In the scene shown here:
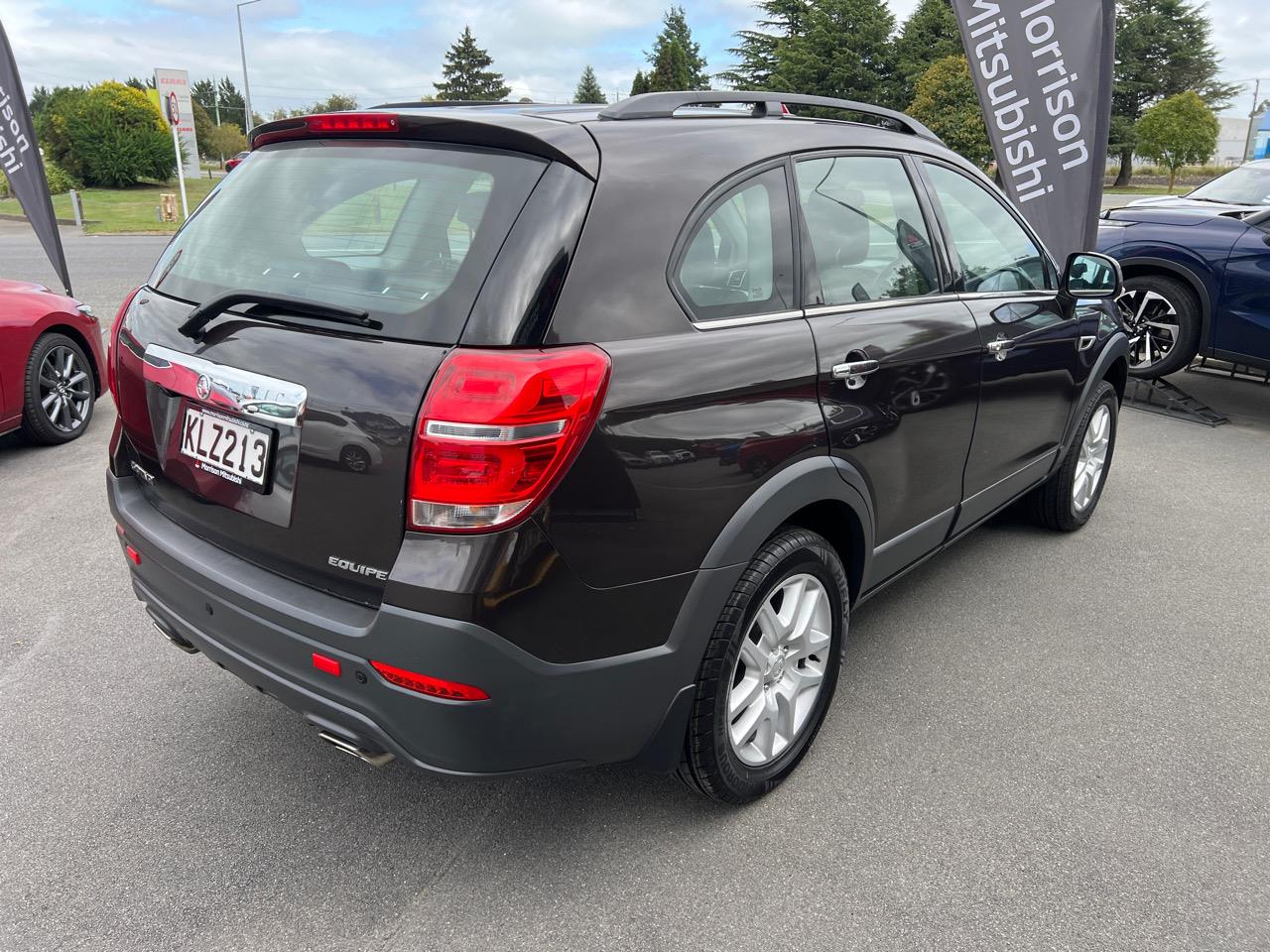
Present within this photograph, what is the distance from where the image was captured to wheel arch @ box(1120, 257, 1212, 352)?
654cm

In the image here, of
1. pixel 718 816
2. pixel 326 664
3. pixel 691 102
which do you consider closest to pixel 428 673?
pixel 326 664

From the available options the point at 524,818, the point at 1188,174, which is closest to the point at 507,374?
the point at 524,818

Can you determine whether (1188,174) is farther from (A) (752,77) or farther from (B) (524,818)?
(B) (524,818)

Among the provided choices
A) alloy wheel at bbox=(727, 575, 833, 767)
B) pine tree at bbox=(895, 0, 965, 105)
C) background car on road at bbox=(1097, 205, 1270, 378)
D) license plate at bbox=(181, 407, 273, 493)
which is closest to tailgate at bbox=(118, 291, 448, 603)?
license plate at bbox=(181, 407, 273, 493)

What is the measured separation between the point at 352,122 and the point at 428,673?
1372 millimetres

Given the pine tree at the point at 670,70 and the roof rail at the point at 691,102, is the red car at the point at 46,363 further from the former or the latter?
the pine tree at the point at 670,70

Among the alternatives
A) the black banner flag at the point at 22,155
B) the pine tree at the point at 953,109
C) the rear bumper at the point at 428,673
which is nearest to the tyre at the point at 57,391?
the black banner flag at the point at 22,155

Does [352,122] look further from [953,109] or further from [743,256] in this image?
[953,109]

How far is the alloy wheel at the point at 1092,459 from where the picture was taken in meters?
4.42

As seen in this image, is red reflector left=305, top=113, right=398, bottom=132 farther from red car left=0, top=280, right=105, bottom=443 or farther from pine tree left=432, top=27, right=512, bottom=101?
pine tree left=432, top=27, right=512, bottom=101

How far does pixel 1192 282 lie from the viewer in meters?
6.61

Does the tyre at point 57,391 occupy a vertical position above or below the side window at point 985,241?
below

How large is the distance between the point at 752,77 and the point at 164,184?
1217 inches

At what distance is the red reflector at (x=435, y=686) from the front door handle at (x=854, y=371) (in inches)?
49.8
